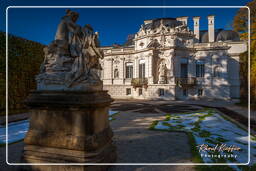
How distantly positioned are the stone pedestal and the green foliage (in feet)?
30.1

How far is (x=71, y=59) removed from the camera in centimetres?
351

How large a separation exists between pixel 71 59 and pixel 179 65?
24.6 m

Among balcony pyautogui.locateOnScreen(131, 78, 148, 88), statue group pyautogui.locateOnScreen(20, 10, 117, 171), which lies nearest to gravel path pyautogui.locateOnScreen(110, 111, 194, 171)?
statue group pyautogui.locateOnScreen(20, 10, 117, 171)

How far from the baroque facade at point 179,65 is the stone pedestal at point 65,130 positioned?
72.8ft

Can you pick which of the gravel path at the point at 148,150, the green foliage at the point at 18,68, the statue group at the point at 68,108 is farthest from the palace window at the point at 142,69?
the statue group at the point at 68,108

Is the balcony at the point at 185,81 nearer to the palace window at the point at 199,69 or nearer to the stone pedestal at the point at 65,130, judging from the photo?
the palace window at the point at 199,69

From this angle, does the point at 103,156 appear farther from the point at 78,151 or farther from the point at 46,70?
the point at 46,70

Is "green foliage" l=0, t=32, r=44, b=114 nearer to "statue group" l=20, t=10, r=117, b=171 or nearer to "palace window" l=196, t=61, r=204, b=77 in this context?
"statue group" l=20, t=10, r=117, b=171

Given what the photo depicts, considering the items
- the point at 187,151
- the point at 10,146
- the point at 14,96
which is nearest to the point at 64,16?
the point at 10,146

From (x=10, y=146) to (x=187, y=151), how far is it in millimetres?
5437

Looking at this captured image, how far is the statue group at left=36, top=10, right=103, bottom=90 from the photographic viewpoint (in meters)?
3.30

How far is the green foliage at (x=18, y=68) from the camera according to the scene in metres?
10.7

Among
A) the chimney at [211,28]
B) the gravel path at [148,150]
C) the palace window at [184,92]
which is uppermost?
the chimney at [211,28]

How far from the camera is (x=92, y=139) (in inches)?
123
